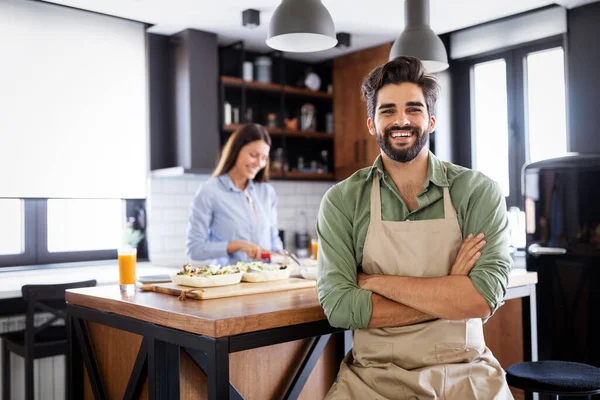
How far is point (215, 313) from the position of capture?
1.83 m

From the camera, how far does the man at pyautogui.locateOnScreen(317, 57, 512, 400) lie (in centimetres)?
176

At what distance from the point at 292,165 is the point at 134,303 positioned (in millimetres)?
3849

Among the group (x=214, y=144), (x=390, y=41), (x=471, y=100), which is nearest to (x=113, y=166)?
(x=214, y=144)

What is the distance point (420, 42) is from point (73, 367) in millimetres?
2237

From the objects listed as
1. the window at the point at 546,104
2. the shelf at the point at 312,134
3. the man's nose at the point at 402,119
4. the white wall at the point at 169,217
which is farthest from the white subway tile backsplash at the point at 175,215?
the man's nose at the point at 402,119

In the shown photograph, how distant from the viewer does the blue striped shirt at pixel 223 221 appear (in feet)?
10.9

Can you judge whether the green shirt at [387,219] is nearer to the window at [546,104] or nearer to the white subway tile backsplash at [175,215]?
the window at [546,104]

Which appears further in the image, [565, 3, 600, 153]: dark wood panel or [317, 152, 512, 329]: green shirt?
[565, 3, 600, 153]: dark wood panel

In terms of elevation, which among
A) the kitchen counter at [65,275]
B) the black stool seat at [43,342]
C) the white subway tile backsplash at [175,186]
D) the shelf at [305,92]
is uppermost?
the shelf at [305,92]

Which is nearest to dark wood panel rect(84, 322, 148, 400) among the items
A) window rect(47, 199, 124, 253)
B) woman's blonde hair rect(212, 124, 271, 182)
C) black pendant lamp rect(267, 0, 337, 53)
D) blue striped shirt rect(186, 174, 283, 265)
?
blue striped shirt rect(186, 174, 283, 265)

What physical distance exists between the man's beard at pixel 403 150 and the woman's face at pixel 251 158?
5.32ft

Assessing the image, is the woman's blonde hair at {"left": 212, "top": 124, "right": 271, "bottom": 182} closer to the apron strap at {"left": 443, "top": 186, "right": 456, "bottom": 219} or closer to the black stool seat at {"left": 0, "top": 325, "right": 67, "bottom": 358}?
the black stool seat at {"left": 0, "top": 325, "right": 67, "bottom": 358}

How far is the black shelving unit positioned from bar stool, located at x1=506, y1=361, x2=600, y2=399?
3.27 m

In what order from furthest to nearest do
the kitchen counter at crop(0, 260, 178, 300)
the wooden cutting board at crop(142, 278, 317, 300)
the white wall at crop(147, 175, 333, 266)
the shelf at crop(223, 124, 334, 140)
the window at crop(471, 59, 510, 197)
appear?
the shelf at crop(223, 124, 334, 140)
the window at crop(471, 59, 510, 197)
the white wall at crop(147, 175, 333, 266)
the kitchen counter at crop(0, 260, 178, 300)
the wooden cutting board at crop(142, 278, 317, 300)
